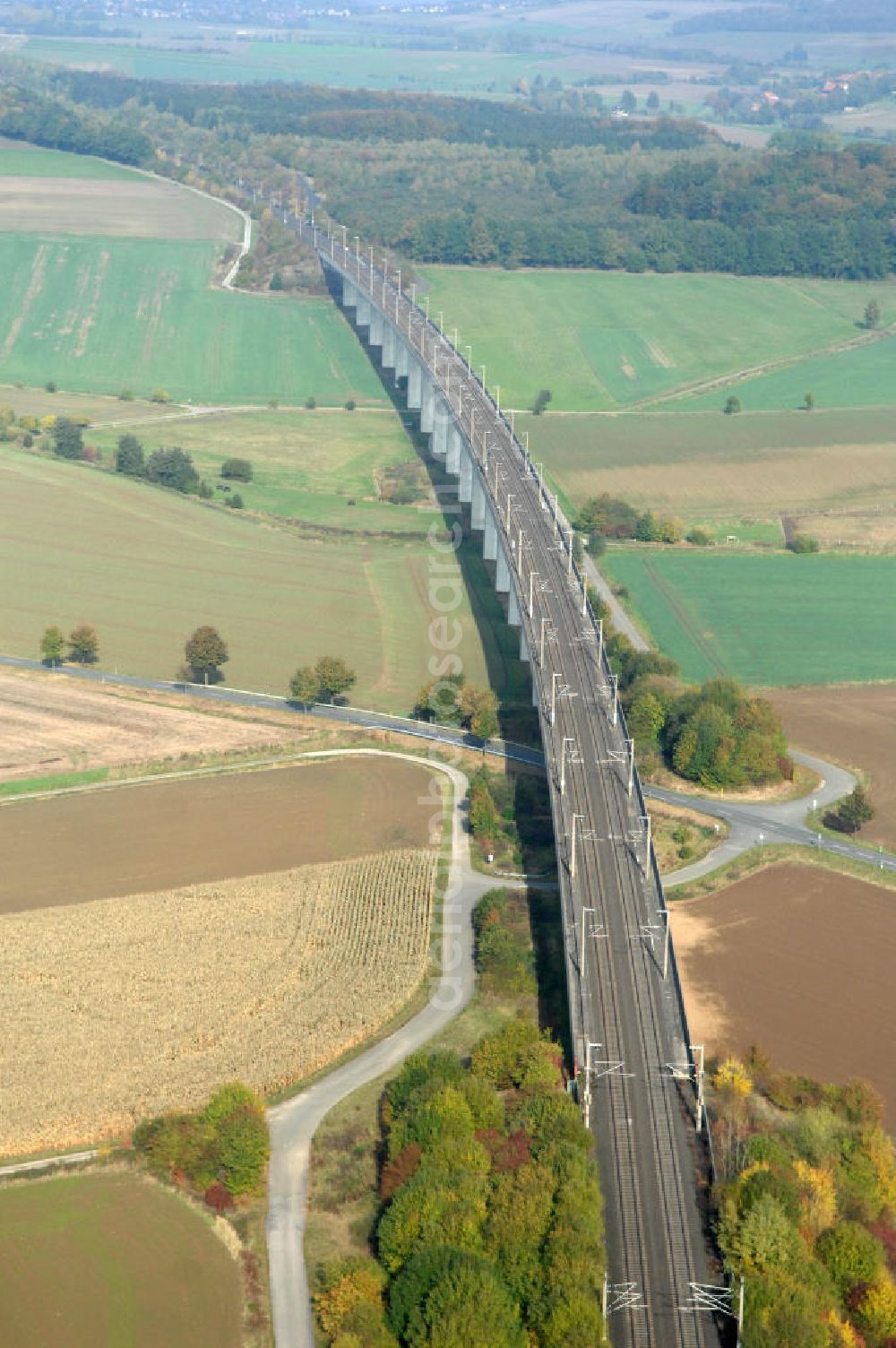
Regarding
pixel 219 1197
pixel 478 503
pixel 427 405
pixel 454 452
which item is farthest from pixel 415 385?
pixel 219 1197

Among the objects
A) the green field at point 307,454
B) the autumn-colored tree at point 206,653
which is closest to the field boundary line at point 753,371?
the green field at point 307,454

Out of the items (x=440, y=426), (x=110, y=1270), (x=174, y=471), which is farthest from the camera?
(x=440, y=426)

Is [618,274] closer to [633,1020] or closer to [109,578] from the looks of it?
[109,578]

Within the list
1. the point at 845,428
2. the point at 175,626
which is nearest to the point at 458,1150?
the point at 175,626

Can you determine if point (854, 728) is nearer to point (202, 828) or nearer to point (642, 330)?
point (202, 828)

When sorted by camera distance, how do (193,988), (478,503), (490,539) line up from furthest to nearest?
(478,503), (490,539), (193,988)

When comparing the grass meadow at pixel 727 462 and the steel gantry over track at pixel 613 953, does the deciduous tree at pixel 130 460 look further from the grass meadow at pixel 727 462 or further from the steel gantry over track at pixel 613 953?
the grass meadow at pixel 727 462
